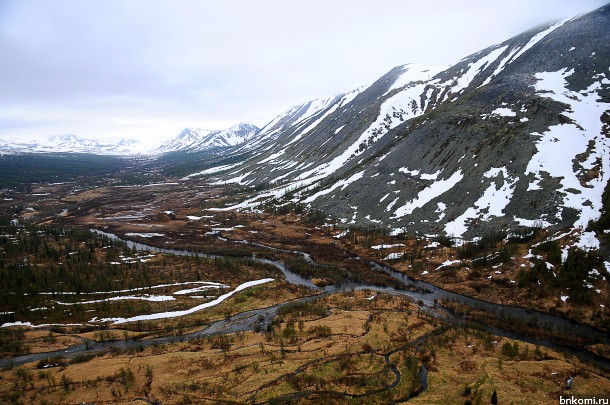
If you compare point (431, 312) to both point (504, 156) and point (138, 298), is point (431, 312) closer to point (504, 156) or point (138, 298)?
point (138, 298)

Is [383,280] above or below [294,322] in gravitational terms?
below

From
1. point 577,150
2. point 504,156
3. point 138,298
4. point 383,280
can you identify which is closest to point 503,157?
point 504,156

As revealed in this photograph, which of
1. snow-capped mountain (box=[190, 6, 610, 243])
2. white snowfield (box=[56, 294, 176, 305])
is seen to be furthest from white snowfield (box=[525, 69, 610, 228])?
white snowfield (box=[56, 294, 176, 305])

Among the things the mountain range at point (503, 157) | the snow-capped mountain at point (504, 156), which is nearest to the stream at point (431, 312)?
the mountain range at point (503, 157)

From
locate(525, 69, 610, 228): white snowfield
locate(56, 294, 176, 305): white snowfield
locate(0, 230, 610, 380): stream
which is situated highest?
locate(525, 69, 610, 228): white snowfield

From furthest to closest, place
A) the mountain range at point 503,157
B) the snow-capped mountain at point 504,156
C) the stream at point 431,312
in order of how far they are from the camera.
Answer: the snow-capped mountain at point 504,156 < the mountain range at point 503,157 < the stream at point 431,312

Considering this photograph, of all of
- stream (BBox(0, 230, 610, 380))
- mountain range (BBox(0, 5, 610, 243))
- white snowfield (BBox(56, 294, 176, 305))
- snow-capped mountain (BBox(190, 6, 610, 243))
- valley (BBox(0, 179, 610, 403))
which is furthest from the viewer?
snow-capped mountain (BBox(190, 6, 610, 243))

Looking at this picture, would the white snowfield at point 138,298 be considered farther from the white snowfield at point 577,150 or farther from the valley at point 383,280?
the white snowfield at point 577,150

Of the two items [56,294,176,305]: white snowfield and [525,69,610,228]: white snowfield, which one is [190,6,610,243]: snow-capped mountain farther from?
[56,294,176,305]: white snowfield

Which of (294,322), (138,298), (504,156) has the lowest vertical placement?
(294,322)
